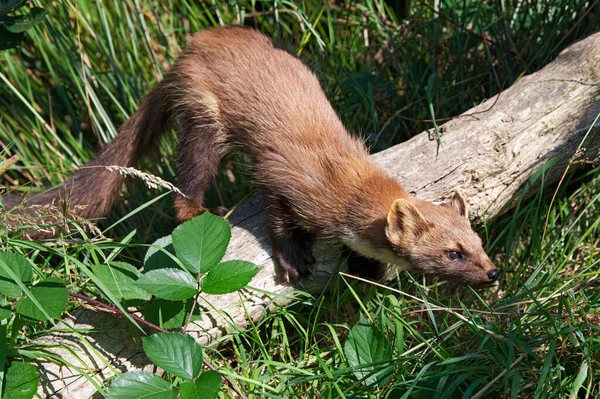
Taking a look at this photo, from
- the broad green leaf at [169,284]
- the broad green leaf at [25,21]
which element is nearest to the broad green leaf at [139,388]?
the broad green leaf at [169,284]

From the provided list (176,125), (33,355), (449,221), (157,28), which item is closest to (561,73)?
(449,221)

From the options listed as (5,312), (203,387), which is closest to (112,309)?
(5,312)

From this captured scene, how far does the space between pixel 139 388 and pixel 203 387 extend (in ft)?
0.88

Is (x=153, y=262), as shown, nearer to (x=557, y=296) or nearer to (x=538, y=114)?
(x=557, y=296)

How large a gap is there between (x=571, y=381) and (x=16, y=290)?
247cm

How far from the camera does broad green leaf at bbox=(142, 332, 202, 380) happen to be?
9.51 feet

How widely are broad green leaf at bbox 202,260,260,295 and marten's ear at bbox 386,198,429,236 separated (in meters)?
1.00

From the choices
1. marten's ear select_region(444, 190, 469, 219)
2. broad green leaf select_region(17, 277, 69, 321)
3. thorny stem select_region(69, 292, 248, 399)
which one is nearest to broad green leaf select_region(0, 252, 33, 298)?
broad green leaf select_region(17, 277, 69, 321)

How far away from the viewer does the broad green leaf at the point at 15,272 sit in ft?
9.76

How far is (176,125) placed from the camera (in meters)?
4.97

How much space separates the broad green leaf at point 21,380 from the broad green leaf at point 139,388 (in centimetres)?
43

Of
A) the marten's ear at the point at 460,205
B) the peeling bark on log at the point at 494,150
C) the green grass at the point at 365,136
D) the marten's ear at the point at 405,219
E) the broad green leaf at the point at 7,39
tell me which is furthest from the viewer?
the broad green leaf at the point at 7,39

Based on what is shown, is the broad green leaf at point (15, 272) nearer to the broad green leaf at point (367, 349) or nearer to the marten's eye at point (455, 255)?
the broad green leaf at point (367, 349)

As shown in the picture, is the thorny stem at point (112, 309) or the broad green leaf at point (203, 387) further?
the thorny stem at point (112, 309)
